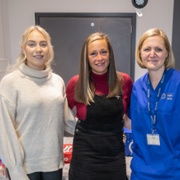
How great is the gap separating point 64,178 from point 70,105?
2.10 feet

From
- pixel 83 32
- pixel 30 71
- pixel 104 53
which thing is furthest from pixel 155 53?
pixel 83 32

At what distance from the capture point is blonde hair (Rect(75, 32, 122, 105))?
140 centimetres

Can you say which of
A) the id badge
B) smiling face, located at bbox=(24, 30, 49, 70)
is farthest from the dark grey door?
the id badge

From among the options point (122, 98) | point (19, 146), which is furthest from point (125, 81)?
point (19, 146)

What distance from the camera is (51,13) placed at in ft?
11.2

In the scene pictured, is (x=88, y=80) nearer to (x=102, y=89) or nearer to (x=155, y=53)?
(x=102, y=89)

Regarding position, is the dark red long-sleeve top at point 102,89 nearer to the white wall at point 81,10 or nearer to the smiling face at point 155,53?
the smiling face at point 155,53

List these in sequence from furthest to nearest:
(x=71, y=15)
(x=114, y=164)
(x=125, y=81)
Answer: (x=71, y=15) → (x=125, y=81) → (x=114, y=164)

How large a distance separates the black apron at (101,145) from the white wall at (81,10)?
90.1 inches

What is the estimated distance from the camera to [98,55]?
1.39 m

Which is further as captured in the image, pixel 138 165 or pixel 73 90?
pixel 73 90

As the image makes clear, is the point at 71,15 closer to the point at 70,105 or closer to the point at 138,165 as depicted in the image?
the point at 70,105

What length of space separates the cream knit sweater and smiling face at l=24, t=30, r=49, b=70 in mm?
53

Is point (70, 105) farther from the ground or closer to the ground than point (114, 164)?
farther from the ground
